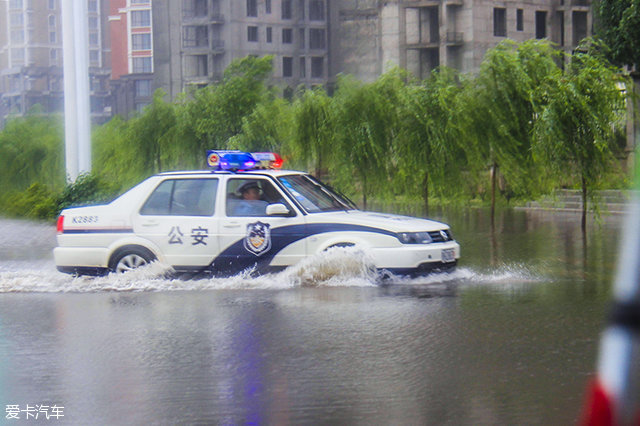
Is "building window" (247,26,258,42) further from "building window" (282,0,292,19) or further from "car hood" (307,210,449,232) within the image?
"car hood" (307,210,449,232)

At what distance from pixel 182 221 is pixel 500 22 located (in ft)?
205

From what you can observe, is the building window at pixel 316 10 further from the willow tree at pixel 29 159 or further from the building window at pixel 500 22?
the willow tree at pixel 29 159

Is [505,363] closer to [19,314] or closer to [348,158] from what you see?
[19,314]

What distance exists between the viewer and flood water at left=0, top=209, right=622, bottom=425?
665 cm

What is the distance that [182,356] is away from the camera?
8445 millimetres

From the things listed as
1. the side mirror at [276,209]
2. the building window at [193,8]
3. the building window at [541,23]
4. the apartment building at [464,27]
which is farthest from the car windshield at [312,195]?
the building window at [193,8]

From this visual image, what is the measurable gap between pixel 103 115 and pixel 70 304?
379 ft

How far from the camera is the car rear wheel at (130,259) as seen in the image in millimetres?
13195

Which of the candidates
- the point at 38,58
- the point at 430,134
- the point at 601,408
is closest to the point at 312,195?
the point at 430,134

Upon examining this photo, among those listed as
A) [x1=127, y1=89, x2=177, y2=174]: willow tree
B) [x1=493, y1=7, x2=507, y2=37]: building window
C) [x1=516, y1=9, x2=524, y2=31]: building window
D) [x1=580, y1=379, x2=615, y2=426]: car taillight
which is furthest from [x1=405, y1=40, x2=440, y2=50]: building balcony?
[x1=580, y1=379, x2=615, y2=426]: car taillight

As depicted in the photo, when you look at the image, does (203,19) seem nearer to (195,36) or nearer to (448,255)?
(195,36)

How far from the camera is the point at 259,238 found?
1287 cm

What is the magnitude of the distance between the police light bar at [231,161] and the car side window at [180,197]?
330 millimetres

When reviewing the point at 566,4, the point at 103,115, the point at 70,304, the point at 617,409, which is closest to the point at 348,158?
the point at 70,304
